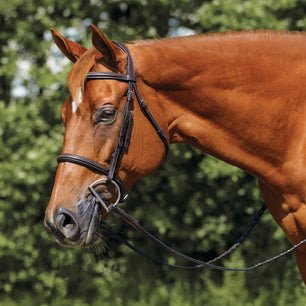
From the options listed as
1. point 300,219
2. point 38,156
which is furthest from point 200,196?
point 300,219

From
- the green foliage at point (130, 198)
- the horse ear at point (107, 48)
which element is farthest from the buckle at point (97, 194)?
the green foliage at point (130, 198)

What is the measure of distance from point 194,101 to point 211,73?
0.18 m

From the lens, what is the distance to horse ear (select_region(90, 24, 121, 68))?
100 inches

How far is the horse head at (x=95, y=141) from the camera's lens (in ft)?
8.10

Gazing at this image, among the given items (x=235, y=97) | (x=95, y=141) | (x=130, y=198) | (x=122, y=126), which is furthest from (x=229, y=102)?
(x=130, y=198)

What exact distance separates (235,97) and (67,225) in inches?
43.9

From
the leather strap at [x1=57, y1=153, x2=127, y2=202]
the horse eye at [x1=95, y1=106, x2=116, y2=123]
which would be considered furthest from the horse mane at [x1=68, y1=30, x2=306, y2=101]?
the leather strap at [x1=57, y1=153, x2=127, y2=202]

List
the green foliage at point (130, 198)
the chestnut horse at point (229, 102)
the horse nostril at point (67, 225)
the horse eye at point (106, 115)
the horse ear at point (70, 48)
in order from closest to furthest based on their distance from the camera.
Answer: the horse nostril at point (67, 225)
the horse eye at point (106, 115)
the chestnut horse at point (229, 102)
the horse ear at point (70, 48)
the green foliage at point (130, 198)

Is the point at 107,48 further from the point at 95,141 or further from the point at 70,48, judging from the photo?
the point at 95,141

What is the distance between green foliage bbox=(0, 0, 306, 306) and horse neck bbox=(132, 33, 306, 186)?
2615 mm

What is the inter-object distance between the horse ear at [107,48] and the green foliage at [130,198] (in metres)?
2.94

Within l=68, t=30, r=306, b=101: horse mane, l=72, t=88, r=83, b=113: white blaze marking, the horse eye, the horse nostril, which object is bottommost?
the horse nostril

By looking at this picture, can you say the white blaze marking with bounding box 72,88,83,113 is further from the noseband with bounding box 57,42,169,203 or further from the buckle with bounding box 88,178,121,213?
the buckle with bounding box 88,178,121,213

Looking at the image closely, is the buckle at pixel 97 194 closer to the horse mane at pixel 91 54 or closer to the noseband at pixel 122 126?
the noseband at pixel 122 126
